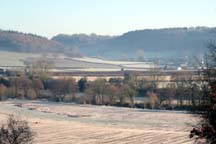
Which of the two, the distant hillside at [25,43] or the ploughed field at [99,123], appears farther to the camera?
the distant hillside at [25,43]

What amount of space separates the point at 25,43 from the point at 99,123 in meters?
140

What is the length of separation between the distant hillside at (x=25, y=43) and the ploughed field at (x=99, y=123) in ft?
378

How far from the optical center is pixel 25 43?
6747 inches

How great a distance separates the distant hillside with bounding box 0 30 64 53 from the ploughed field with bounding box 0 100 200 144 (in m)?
115

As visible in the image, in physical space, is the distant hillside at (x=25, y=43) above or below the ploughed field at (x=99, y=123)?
above

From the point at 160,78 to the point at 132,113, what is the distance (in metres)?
25.5

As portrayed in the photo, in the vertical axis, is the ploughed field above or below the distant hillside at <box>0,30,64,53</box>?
below

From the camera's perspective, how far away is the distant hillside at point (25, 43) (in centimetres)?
16371

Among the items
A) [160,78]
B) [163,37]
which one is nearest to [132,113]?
[160,78]

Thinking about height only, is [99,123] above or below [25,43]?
below

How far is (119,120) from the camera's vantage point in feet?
121

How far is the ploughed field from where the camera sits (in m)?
26.3

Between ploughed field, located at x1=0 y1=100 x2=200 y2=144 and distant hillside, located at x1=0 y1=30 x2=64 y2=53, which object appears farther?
distant hillside, located at x1=0 y1=30 x2=64 y2=53

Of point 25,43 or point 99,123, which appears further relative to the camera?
point 25,43
